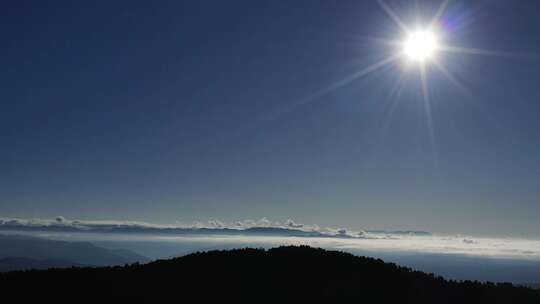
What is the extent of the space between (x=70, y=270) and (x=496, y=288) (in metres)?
40.2

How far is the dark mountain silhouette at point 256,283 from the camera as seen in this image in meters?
33.6

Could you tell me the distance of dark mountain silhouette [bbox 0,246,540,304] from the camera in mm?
33562

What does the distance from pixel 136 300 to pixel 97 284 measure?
19.3 ft

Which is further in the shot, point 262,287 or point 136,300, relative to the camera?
point 262,287

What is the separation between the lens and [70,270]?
41.2 m

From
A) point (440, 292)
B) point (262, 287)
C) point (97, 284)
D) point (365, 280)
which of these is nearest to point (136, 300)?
point (97, 284)

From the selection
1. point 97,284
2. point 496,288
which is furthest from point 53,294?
point 496,288

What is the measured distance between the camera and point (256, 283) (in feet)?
121

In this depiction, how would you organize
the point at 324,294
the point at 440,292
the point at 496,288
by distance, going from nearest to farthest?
the point at 324,294, the point at 440,292, the point at 496,288

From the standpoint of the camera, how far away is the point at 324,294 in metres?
34.6

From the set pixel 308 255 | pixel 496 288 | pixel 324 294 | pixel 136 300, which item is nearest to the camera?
pixel 136 300

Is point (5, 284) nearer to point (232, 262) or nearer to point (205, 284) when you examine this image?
point (205, 284)

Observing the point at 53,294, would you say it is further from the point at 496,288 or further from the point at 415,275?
the point at 496,288

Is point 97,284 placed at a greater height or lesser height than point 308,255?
lesser
